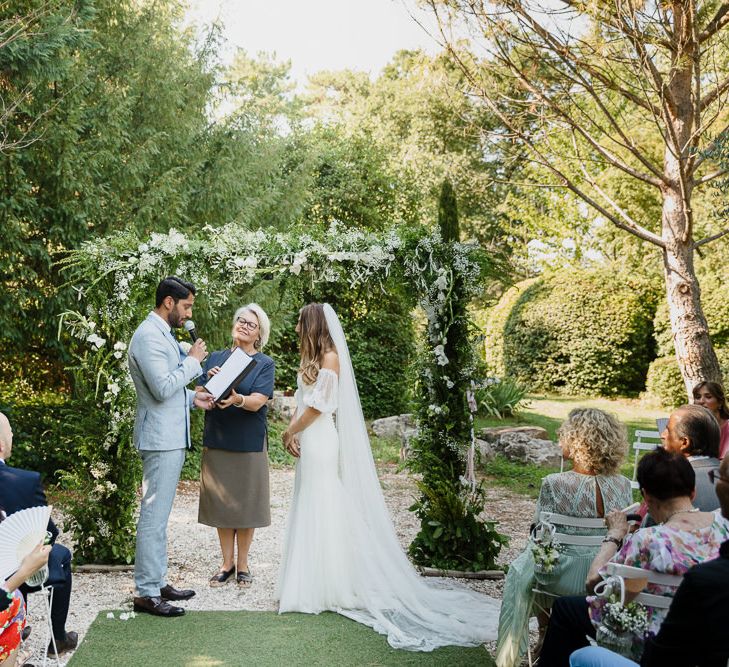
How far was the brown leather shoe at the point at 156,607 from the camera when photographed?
197 inches

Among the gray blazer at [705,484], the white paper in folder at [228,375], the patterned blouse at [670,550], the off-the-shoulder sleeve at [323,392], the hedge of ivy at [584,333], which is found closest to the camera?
the patterned blouse at [670,550]

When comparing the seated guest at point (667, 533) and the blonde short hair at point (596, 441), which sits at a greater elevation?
the blonde short hair at point (596, 441)

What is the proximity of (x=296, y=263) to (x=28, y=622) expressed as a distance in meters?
3.07

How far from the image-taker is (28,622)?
4945 millimetres

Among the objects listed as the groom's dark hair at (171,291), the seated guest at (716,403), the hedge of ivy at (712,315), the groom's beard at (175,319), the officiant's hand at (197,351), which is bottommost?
the seated guest at (716,403)

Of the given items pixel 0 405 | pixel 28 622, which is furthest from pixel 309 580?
pixel 0 405

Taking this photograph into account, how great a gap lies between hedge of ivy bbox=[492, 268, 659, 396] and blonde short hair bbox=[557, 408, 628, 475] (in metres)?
12.8

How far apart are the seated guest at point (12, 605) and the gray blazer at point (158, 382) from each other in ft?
5.72

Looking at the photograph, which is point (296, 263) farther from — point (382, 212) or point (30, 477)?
point (382, 212)

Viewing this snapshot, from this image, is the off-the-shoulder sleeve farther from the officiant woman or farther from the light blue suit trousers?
the light blue suit trousers

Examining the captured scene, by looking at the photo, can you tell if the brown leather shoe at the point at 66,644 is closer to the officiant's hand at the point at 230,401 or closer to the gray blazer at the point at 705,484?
the officiant's hand at the point at 230,401

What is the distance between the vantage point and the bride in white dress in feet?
17.0

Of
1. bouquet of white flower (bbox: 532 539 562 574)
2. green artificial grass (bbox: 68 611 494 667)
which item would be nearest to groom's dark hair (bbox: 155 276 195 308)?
green artificial grass (bbox: 68 611 494 667)

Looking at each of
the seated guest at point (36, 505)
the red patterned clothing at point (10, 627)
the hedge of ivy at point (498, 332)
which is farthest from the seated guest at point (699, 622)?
the hedge of ivy at point (498, 332)
